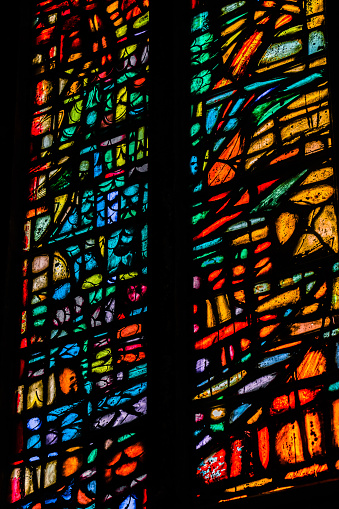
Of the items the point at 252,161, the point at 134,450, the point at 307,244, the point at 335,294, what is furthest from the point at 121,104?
the point at 134,450

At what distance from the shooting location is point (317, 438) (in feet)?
14.4

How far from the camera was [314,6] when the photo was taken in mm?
5227

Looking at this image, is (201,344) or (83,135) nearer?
(201,344)

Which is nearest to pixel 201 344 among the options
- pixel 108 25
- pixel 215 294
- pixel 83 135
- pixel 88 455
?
pixel 215 294

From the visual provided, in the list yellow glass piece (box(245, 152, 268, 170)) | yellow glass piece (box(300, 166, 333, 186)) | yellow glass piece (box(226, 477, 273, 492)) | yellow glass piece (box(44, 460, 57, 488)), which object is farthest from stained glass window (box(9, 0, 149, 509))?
yellow glass piece (box(300, 166, 333, 186))

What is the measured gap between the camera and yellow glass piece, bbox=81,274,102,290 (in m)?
5.20

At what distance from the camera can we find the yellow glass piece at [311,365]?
4.49 m

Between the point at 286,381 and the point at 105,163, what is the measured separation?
4.70 ft

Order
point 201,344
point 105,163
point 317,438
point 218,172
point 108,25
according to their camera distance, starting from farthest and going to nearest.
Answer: point 108,25, point 105,163, point 218,172, point 201,344, point 317,438

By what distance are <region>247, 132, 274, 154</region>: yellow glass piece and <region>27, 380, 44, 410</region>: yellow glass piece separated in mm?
1228

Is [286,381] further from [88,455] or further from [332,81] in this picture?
[332,81]

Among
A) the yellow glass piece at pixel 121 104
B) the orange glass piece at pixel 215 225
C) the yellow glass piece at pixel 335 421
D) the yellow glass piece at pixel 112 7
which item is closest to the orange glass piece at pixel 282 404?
the yellow glass piece at pixel 335 421

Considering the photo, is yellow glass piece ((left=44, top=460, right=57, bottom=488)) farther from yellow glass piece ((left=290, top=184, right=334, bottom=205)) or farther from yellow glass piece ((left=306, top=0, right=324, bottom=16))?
yellow glass piece ((left=306, top=0, right=324, bottom=16))

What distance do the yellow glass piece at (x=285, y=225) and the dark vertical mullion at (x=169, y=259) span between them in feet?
1.26
